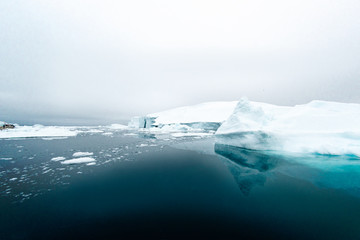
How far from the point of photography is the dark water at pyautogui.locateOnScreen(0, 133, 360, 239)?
255cm

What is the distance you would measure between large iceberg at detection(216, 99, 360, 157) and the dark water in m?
2.88

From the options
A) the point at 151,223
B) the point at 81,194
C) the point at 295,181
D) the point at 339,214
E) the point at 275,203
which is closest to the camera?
the point at 151,223

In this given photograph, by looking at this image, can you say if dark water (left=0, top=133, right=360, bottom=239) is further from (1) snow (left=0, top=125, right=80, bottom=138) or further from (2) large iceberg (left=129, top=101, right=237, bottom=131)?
(2) large iceberg (left=129, top=101, right=237, bottom=131)

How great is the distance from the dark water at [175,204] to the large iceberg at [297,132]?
9.45 ft

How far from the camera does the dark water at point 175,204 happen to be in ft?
8.38

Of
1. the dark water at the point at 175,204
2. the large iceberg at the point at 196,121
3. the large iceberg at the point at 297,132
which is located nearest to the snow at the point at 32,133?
the dark water at the point at 175,204

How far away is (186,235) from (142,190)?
1.97 meters

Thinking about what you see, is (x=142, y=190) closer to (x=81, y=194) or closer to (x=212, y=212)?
(x=81, y=194)

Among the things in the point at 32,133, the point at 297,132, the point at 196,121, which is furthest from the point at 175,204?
the point at 196,121

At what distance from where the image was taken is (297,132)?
8742mm

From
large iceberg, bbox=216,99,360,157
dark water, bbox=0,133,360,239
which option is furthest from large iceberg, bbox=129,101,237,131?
dark water, bbox=0,133,360,239

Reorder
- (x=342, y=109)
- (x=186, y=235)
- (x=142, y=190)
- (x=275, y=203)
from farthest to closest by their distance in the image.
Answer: (x=342, y=109) < (x=142, y=190) < (x=275, y=203) < (x=186, y=235)

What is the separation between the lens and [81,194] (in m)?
3.73

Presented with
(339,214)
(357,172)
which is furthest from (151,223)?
(357,172)
